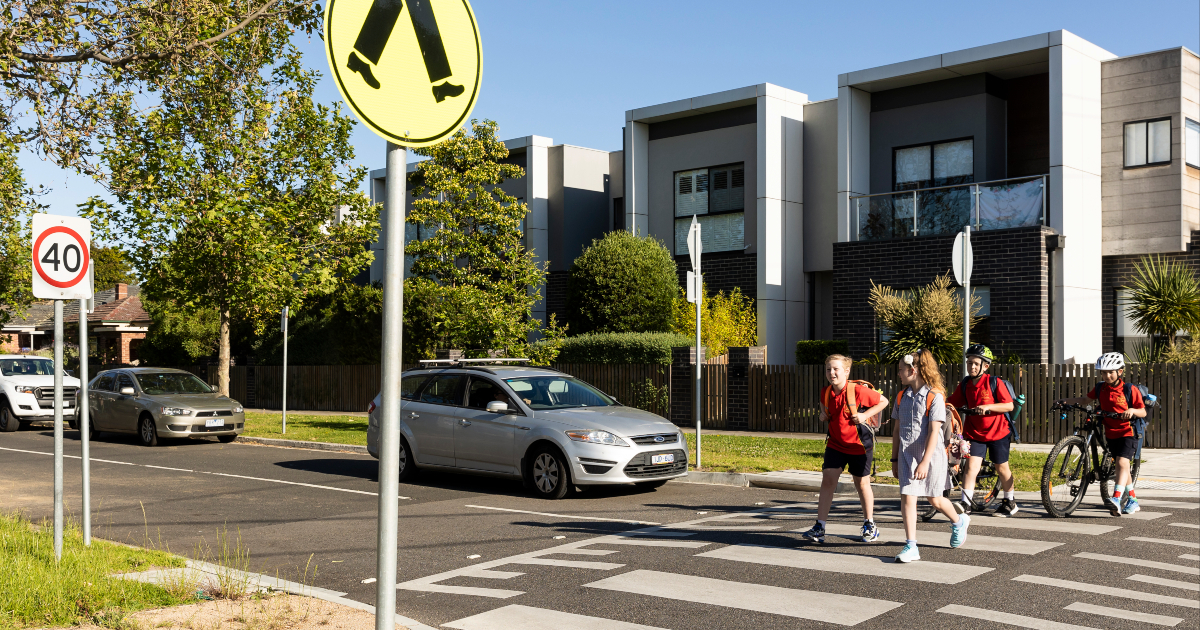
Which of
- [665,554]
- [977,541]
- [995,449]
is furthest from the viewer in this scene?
[995,449]

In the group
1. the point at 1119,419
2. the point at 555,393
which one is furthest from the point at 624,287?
the point at 1119,419

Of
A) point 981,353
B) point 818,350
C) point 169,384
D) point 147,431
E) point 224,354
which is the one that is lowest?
point 147,431

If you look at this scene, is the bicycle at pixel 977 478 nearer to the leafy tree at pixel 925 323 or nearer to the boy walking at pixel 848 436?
the boy walking at pixel 848 436

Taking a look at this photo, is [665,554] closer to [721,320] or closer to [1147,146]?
[721,320]

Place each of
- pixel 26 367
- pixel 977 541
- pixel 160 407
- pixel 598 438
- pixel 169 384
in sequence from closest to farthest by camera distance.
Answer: pixel 977 541
pixel 598 438
pixel 160 407
pixel 169 384
pixel 26 367

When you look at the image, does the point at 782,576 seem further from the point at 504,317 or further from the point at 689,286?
the point at 504,317

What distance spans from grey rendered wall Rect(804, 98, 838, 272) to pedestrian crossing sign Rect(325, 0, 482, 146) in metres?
23.3

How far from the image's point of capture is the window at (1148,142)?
2150 centimetres

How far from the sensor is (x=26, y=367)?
24.3 meters

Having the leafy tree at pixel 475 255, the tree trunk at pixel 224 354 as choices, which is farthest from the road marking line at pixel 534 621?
the tree trunk at pixel 224 354

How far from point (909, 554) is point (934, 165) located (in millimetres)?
18228

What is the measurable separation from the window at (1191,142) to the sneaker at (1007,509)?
48.4ft

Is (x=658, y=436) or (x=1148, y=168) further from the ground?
(x=1148, y=168)

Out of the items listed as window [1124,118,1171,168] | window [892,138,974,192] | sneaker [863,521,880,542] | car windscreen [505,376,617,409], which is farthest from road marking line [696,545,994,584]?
window [1124,118,1171,168]
